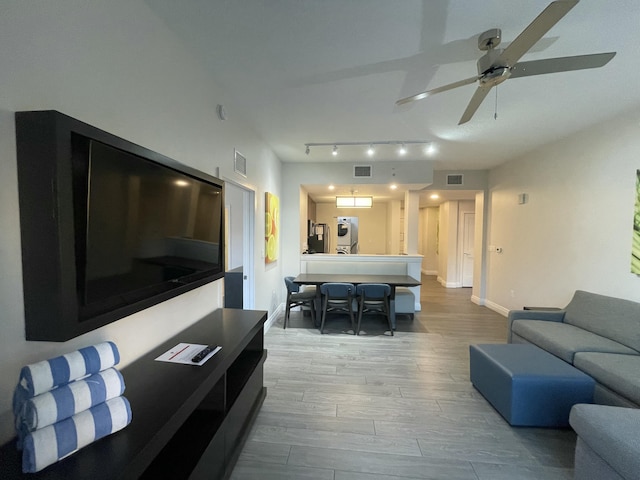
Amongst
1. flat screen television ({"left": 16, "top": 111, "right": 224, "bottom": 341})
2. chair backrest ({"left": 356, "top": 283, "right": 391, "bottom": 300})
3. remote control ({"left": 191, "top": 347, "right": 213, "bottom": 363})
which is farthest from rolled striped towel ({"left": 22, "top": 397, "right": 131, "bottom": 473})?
chair backrest ({"left": 356, "top": 283, "right": 391, "bottom": 300})

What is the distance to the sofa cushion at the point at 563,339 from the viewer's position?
7.99 ft

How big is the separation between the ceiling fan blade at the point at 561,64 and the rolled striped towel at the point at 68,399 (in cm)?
264

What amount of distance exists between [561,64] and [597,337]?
2.56 meters

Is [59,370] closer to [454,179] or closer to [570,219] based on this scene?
[570,219]

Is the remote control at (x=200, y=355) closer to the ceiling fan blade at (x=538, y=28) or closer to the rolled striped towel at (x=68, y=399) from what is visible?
the rolled striped towel at (x=68, y=399)

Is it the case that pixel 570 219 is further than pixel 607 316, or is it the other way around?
pixel 570 219

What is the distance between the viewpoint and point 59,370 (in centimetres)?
89

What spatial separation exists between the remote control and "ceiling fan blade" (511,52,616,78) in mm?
2532

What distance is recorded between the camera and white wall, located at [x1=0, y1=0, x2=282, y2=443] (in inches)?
37.7

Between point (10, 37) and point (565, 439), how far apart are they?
12.3ft

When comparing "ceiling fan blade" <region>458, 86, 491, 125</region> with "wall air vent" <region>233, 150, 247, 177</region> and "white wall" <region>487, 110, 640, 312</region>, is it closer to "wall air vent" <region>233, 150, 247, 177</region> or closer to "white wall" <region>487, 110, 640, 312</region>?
"white wall" <region>487, 110, 640, 312</region>

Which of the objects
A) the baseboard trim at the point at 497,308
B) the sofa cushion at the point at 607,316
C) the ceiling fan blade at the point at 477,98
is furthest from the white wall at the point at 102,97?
the baseboard trim at the point at 497,308

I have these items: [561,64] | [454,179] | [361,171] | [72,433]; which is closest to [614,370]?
[561,64]

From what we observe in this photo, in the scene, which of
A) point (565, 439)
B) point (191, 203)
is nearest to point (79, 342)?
point (191, 203)
